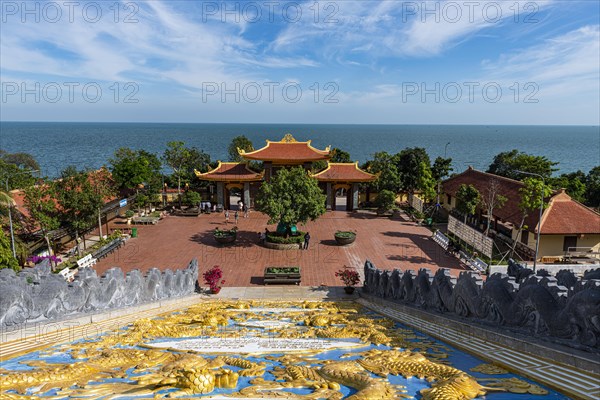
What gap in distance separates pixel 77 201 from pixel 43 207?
1.72m

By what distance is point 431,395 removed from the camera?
505cm

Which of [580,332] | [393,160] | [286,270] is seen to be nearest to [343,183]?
[393,160]

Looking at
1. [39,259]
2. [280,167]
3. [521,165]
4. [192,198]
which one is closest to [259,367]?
[39,259]

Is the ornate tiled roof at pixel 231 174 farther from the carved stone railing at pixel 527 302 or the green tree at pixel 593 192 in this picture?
the green tree at pixel 593 192

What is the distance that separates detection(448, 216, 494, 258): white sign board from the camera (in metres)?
24.2

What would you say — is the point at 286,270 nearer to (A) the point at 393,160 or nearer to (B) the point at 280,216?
(B) the point at 280,216

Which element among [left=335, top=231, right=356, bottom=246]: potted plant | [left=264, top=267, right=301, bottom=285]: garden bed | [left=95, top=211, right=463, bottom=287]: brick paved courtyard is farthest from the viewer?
[left=335, top=231, right=356, bottom=246]: potted plant

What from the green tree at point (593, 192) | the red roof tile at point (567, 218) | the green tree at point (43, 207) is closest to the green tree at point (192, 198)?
the green tree at point (43, 207)

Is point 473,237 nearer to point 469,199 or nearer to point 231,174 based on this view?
point 469,199

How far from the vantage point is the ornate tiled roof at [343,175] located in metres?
37.5

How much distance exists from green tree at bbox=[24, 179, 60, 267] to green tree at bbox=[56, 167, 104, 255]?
1.44ft

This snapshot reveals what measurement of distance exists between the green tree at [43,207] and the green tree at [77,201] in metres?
0.44

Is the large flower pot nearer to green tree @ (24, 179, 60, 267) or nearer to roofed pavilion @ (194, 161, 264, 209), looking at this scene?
green tree @ (24, 179, 60, 267)

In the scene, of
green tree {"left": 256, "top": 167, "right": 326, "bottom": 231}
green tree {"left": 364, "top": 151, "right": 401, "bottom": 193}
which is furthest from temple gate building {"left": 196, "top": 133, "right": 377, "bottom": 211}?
green tree {"left": 256, "top": 167, "right": 326, "bottom": 231}
